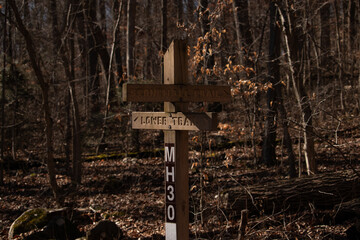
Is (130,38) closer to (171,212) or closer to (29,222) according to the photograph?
(29,222)

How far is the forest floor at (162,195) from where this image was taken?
6.11 metres

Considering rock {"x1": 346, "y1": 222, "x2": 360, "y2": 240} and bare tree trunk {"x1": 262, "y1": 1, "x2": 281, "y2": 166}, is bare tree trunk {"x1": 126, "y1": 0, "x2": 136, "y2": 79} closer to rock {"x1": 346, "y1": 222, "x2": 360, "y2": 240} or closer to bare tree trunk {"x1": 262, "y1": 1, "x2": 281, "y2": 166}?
bare tree trunk {"x1": 262, "y1": 1, "x2": 281, "y2": 166}

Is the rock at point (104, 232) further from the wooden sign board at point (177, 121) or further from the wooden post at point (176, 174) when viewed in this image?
the wooden sign board at point (177, 121)

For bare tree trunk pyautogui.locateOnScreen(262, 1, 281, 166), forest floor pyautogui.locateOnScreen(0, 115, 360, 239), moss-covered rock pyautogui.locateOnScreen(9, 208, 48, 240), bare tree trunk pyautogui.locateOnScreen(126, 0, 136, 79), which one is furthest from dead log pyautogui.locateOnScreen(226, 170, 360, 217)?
bare tree trunk pyautogui.locateOnScreen(126, 0, 136, 79)

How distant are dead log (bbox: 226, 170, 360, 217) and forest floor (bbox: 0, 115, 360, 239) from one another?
13 centimetres

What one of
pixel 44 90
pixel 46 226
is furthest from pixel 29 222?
pixel 44 90

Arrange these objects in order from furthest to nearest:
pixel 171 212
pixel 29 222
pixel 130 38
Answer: pixel 130 38 < pixel 29 222 < pixel 171 212

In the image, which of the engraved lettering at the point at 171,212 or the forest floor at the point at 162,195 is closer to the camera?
the engraved lettering at the point at 171,212

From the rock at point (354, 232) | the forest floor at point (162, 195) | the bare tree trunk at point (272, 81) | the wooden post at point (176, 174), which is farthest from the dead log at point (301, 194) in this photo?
the wooden post at point (176, 174)

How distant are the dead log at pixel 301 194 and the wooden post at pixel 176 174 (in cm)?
291

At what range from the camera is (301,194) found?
6699mm

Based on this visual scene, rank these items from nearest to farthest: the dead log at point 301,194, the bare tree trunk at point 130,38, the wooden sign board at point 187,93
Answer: the wooden sign board at point 187,93
the dead log at point 301,194
the bare tree trunk at point 130,38

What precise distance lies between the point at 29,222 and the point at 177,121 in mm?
4814

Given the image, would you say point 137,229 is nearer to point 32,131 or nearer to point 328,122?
point 32,131
